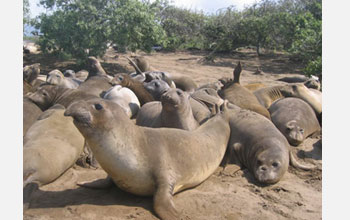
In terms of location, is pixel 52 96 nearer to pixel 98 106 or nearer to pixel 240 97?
pixel 240 97

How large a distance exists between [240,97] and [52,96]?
344 centimetres

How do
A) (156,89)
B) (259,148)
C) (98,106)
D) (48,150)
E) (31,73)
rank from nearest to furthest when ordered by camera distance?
(98,106) → (48,150) → (259,148) → (156,89) → (31,73)

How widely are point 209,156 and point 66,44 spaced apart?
838 cm

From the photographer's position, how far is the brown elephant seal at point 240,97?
6.24 meters

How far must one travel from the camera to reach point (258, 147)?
460 centimetres

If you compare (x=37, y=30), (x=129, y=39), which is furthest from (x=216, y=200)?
(x=37, y=30)

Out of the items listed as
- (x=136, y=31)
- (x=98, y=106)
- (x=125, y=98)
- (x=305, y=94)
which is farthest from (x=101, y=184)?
(x=136, y=31)

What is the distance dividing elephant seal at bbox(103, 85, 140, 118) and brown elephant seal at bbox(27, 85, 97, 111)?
0.44 m

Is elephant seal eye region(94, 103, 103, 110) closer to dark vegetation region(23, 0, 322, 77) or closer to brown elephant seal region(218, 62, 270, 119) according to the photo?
brown elephant seal region(218, 62, 270, 119)

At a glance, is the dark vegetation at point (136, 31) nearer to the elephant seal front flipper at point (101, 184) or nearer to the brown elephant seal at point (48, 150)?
the brown elephant seal at point (48, 150)

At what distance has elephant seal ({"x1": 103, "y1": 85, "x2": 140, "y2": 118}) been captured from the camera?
657 centimetres

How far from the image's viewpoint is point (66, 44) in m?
11.1

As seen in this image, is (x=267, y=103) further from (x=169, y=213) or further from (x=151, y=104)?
(x=169, y=213)

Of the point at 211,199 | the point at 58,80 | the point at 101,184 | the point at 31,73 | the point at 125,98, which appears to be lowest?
the point at 211,199
